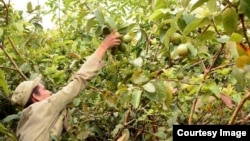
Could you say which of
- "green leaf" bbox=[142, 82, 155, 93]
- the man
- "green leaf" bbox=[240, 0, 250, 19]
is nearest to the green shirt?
the man

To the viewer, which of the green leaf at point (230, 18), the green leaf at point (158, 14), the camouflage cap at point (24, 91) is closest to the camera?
the green leaf at point (230, 18)

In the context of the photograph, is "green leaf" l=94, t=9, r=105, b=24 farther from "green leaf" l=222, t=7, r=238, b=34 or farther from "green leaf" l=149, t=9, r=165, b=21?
"green leaf" l=222, t=7, r=238, b=34

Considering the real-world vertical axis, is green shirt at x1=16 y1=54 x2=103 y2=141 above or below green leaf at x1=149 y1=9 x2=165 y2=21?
below

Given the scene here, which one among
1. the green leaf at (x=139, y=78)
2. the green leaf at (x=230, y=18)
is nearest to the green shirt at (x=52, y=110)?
the green leaf at (x=139, y=78)

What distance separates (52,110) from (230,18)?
1594mm

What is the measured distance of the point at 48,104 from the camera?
2605 millimetres

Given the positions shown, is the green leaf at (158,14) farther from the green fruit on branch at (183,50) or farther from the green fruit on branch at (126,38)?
the green fruit on branch at (126,38)

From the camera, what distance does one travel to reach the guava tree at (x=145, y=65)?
1.66 meters

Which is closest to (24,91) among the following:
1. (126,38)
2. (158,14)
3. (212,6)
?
(126,38)

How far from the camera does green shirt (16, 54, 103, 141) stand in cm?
255

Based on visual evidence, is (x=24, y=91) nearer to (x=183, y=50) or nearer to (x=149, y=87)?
(x=149, y=87)

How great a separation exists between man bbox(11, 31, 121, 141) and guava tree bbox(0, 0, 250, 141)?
0.11 m

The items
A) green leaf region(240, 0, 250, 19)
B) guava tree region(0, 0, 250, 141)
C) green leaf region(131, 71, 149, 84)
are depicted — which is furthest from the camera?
green leaf region(131, 71, 149, 84)

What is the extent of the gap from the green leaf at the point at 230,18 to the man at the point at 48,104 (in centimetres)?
118
